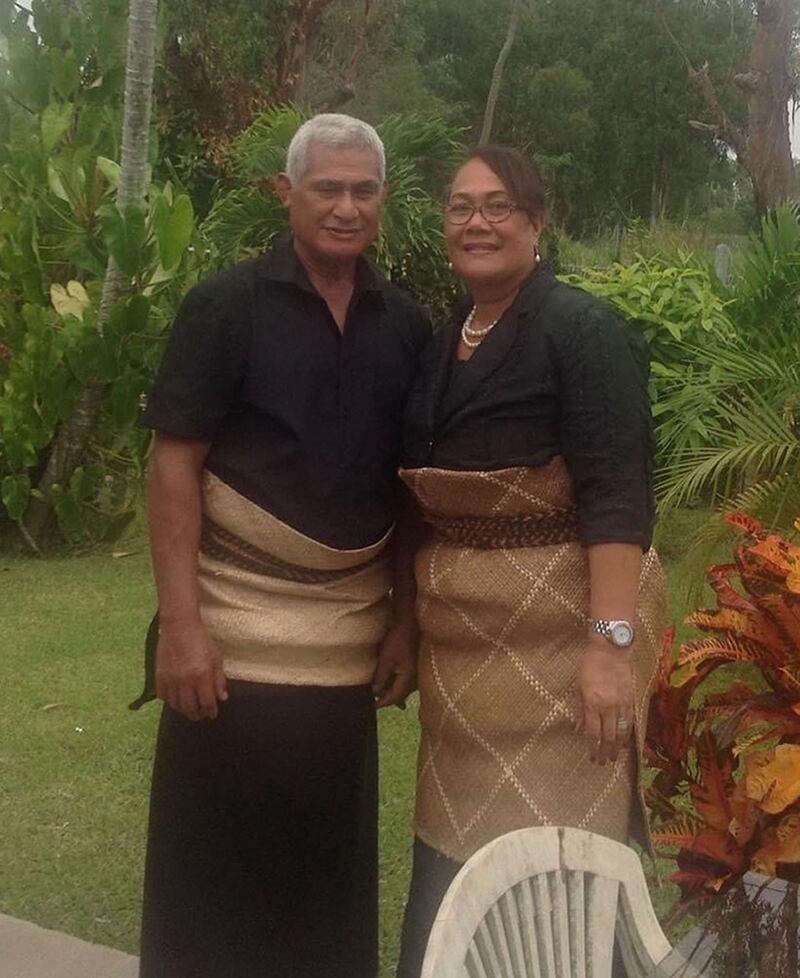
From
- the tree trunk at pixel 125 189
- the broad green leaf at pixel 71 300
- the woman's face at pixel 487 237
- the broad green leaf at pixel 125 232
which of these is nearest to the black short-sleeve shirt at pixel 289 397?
the woman's face at pixel 487 237

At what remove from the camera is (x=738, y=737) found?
80.1 inches

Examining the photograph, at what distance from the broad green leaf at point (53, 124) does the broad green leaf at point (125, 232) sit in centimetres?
91

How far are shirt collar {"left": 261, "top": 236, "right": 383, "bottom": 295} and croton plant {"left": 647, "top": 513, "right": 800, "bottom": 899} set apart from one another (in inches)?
30.1

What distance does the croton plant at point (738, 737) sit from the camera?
1906mm

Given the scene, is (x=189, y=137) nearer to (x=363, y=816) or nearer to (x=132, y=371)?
(x=132, y=371)

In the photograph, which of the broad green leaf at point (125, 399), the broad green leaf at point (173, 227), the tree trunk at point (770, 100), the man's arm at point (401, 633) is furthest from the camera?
the tree trunk at point (770, 100)

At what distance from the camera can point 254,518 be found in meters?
2.27

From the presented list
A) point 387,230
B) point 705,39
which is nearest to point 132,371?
point 387,230

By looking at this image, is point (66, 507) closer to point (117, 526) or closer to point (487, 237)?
point (117, 526)

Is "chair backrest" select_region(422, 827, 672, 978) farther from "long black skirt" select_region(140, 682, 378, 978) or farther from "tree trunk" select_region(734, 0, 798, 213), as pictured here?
"tree trunk" select_region(734, 0, 798, 213)

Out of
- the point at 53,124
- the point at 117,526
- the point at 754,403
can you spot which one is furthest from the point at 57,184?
the point at 754,403

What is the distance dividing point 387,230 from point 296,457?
264 inches

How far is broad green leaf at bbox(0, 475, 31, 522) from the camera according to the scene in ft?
23.5

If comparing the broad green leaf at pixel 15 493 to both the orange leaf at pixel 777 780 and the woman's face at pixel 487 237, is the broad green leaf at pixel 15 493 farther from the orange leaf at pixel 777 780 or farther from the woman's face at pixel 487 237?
the orange leaf at pixel 777 780
